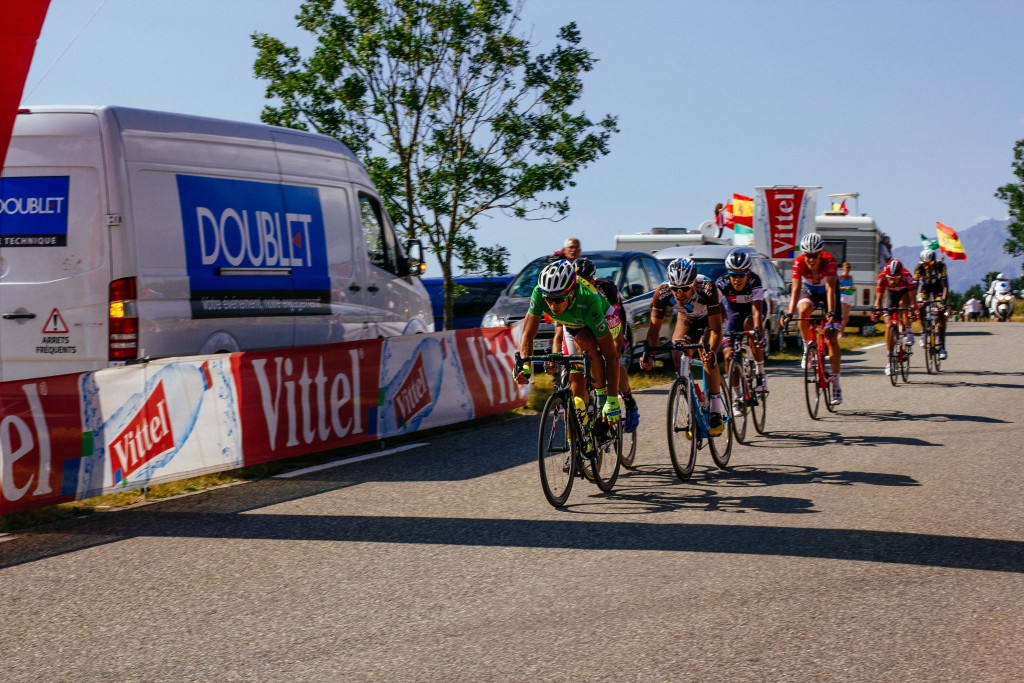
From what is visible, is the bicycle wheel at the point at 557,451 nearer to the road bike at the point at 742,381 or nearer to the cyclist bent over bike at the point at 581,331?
the cyclist bent over bike at the point at 581,331

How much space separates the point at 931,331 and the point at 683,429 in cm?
1174

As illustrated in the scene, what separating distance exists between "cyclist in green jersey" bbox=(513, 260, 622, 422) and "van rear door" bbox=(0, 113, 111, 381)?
14.3 feet

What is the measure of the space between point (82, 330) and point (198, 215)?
1.70m

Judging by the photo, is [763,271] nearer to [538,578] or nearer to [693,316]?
[693,316]

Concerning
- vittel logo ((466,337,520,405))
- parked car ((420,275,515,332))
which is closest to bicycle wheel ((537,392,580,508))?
vittel logo ((466,337,520,405))

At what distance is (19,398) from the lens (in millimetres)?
8164

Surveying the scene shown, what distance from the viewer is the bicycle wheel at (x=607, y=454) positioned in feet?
29.2

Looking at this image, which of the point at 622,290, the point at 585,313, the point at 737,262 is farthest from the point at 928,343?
the point at 585,313

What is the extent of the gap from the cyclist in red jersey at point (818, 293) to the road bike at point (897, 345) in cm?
402

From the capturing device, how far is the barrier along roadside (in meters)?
8.31

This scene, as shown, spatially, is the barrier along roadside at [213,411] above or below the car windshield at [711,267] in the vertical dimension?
below

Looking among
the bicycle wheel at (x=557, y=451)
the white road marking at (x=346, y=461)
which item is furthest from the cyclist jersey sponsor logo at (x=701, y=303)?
the white road marking at (x=346, y=461)

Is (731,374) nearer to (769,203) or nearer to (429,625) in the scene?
(429,625)

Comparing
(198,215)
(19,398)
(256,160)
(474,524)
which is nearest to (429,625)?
(474,524)
